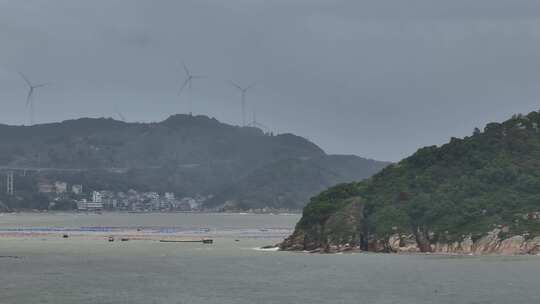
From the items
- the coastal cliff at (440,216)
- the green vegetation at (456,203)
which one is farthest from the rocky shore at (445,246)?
the green vegetation at (456,203)

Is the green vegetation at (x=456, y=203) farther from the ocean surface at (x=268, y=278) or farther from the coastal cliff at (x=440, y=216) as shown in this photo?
the ocean surface at (x=268, y=278)

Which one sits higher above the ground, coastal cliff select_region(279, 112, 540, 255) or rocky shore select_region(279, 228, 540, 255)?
coastal cliff select_region(279, 112, 540, 255)

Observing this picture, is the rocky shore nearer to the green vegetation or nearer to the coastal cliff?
the coastal cliff

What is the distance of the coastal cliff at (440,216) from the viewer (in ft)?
556

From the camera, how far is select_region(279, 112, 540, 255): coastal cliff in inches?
6673

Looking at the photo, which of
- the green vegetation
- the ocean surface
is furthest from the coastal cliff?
the ocean surface

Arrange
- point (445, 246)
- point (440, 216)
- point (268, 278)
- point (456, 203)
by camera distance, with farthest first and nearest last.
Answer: point (456, 203), point (440, 216), point (445, 246), point (268, 278)

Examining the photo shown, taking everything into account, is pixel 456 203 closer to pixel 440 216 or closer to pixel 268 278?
pixel 440 216

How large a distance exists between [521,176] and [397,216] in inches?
986

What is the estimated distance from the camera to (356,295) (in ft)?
384

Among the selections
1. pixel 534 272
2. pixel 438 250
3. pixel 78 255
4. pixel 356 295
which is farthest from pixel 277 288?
pixel 78 255

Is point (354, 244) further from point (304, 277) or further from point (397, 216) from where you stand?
point (304, 277)

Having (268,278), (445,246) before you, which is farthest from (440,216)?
(268,278)

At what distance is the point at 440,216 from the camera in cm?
17775
